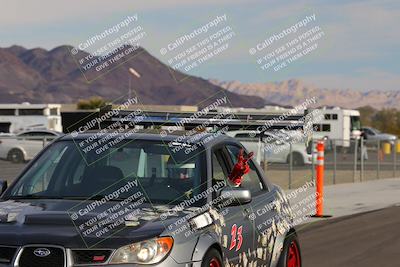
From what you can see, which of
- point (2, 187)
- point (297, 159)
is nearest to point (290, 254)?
point (2, 187)

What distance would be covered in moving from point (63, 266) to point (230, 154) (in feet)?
8.79

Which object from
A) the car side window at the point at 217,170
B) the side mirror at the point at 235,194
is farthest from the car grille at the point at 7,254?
the car side window at the point at 217,170

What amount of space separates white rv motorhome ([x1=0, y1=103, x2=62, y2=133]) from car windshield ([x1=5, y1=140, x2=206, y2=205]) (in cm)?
5705

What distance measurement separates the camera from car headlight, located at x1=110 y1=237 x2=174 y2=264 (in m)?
6.45

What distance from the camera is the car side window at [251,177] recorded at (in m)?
8.67

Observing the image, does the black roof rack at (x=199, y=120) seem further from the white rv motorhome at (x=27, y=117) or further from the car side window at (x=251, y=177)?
the white rv motorhome at (x=27, y=117)

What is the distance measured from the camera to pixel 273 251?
8836 mm

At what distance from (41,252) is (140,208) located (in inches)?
43.1

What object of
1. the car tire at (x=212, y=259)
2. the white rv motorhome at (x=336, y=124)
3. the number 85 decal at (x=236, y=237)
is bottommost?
the car tire at (x=212, y=259)

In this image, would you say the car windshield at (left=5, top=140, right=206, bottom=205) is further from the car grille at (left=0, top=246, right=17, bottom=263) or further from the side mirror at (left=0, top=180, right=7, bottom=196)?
the car grille at (left=0, top=246, right=17, bottom=263)

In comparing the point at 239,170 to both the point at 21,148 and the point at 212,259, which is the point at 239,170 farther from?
the point at 21,148

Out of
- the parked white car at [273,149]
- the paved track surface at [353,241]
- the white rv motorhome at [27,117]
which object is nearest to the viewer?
the paved track surface at [353,241]

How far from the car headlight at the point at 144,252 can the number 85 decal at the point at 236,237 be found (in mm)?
1144

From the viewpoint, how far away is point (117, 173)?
7828 millimetres
